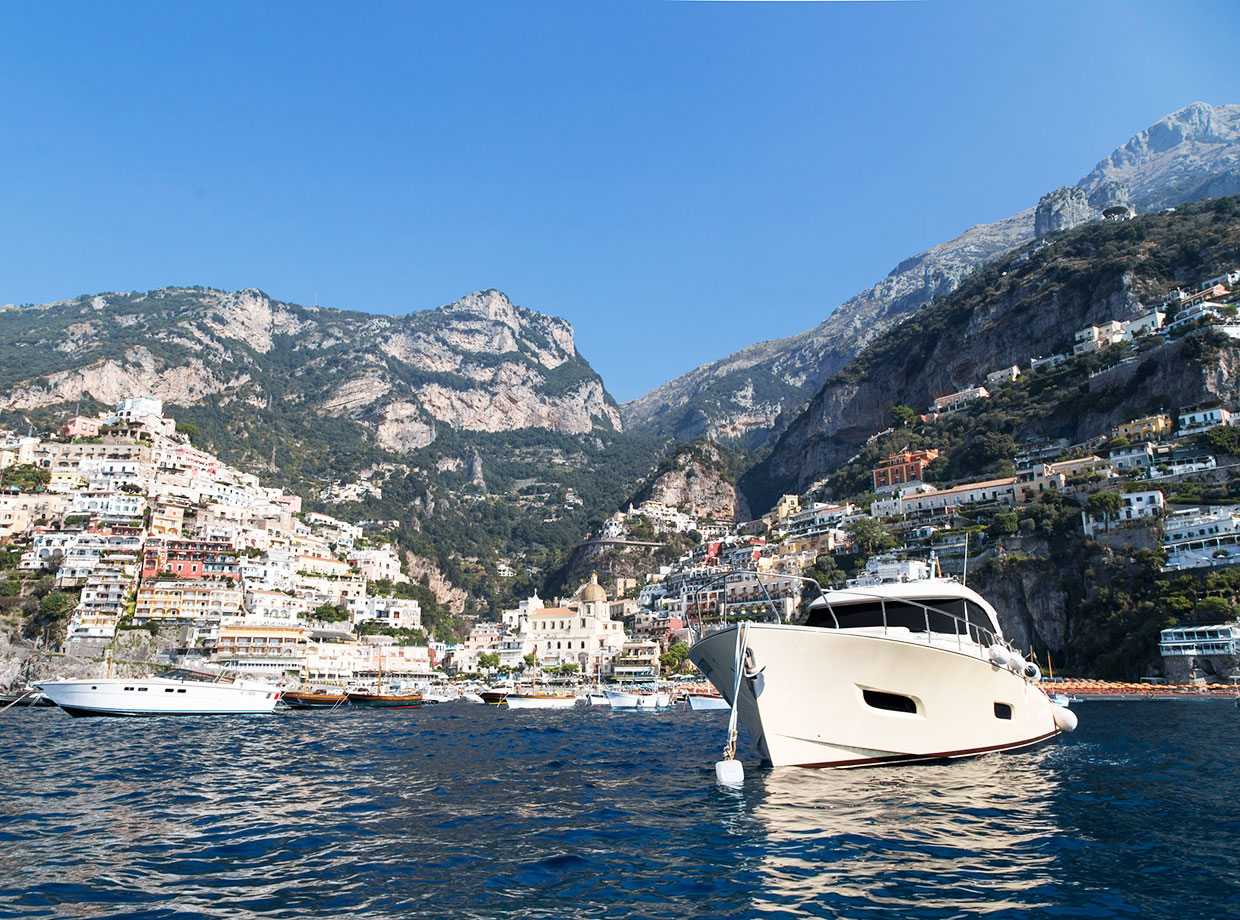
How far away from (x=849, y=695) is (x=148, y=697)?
45367mm

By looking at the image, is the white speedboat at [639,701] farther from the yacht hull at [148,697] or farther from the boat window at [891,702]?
the boat window at [891,702]

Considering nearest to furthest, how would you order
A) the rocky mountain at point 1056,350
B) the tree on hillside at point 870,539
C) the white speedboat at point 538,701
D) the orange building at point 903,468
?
the white speedboat at point 538,701, the rocky mountain at point 1056,350, the tree on hillside at point 870,539, the orange building at point 903,468

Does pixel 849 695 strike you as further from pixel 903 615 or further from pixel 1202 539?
pixel 1202 539

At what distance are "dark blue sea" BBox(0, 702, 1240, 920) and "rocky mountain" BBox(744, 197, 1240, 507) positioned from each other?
85737 mm

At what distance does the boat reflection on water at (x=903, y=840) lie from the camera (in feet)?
31.2

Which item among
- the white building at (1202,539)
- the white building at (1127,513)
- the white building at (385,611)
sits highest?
the white building at (1127,513)

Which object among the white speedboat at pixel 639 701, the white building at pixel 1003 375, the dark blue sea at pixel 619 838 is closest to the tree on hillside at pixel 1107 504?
the white speedboat at pixel 639 701

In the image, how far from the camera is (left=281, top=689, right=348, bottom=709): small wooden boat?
6169 cm

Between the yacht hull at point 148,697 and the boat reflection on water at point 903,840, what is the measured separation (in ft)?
141

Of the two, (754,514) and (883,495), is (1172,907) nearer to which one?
(883,495)

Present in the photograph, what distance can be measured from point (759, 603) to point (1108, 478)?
40.9 meters

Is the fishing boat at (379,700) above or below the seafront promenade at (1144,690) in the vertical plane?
below

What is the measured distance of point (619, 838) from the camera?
42.0 ft

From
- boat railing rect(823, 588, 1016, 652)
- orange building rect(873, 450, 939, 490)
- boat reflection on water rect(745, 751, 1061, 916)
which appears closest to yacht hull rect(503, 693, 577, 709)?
boat railing rect(823, 588, 1016, 652)
